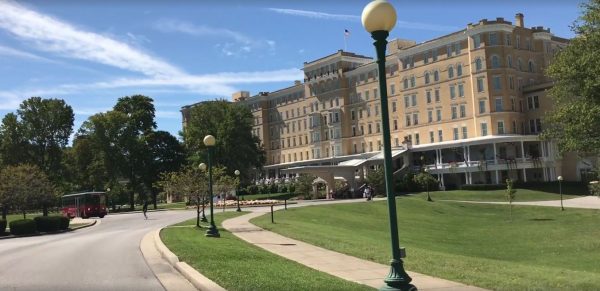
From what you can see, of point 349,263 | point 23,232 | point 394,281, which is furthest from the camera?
point 23,232

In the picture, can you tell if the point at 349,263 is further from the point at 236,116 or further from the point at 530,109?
the point at 236,116

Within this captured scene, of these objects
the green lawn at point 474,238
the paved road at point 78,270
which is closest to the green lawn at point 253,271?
the paved road at point 78,270

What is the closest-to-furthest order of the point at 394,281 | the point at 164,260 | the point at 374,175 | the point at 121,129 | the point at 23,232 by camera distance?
the point at 394,281, the point at 164,260, the point at 23,232, the point at 374,175, the point at 121,129

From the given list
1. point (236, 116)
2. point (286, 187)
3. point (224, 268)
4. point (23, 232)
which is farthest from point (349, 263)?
point (286, 187)

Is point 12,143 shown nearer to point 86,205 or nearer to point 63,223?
point 86,205

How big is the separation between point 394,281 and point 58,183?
104 metres

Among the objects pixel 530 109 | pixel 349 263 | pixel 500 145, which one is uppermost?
pixel 530 109

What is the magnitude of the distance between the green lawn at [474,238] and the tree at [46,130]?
241 ft

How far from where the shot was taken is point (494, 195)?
63.9 meters

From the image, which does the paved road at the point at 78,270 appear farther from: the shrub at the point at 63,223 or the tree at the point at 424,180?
the tree at the point at 424,180

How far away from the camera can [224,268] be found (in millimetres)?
11727

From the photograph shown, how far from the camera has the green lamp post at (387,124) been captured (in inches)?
317

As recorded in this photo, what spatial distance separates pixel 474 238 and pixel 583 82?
14.5 m

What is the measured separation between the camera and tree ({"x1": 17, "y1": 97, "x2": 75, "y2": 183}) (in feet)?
328
